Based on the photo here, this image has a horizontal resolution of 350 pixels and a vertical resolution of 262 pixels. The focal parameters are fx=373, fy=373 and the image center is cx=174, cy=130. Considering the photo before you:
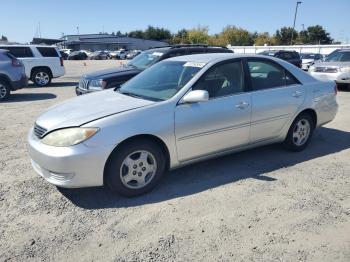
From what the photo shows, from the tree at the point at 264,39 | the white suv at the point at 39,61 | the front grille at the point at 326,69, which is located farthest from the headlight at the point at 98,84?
the tree at the point at 264,39

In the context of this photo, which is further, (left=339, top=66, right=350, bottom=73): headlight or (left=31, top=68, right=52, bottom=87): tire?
(left=31, top=68, right=52, bottom=87): tire

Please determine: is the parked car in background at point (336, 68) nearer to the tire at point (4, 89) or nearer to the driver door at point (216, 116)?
the driver door at point (216, 116)

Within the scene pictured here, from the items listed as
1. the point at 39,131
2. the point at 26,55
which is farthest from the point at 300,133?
the point at 26,55

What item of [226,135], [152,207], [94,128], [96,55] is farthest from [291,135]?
[96,55]

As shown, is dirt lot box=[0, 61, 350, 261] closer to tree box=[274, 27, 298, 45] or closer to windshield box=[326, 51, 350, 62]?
windshield box=[326, 51, 350, 62]

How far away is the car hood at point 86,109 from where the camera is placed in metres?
4.11

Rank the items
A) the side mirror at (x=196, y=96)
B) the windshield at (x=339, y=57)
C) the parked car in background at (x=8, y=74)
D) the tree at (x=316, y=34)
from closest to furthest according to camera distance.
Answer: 1. the side mirror at (x=196, y=96)
2. the parked car in background at (x=8, y=74)
3. the windshield at (x=339, y=57)
4. the tree at (x=316, y=34)

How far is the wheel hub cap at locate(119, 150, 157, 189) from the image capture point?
419cm

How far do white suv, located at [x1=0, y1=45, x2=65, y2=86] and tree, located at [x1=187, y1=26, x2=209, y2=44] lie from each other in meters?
83.9

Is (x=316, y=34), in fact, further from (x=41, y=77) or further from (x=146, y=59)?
(x=146, y=59)

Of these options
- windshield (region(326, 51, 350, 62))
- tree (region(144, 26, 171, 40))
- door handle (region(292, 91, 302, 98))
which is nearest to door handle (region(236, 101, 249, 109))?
door handle (region(292, 91, 302, 98))

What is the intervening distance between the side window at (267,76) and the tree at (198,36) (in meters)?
93.8

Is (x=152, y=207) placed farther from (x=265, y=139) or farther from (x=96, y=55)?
(x=96, y=55)

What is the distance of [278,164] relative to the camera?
5.41 meters
